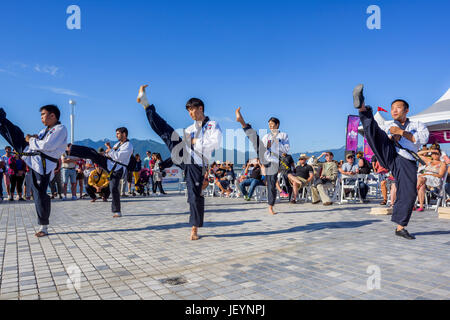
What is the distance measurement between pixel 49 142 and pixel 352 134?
16467mm

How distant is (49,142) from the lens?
16.4 ft

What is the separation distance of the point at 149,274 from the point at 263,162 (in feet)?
15.6

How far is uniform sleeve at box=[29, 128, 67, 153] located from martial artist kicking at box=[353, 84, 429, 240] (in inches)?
185

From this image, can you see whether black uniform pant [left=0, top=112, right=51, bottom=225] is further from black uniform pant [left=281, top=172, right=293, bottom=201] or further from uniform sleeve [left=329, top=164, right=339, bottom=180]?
uniform sleeve [left=329, top=164, right=339, bottom=180]

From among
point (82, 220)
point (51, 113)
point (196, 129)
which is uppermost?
point (51, 113)

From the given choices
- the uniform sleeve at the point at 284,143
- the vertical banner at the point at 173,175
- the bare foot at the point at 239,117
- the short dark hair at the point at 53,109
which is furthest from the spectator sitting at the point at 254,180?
the vertical banner at the point at 173,175

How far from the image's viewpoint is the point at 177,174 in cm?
1875

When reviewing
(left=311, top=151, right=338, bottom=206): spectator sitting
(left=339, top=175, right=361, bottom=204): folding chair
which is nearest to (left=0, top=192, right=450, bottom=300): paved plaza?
(left=311, top=151, right=338, bottom=206): spectator sitting

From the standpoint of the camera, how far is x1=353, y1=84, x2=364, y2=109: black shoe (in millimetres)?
4125

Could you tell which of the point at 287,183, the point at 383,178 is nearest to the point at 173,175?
the point at 287,183

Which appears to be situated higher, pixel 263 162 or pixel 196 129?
pixel 196 129
